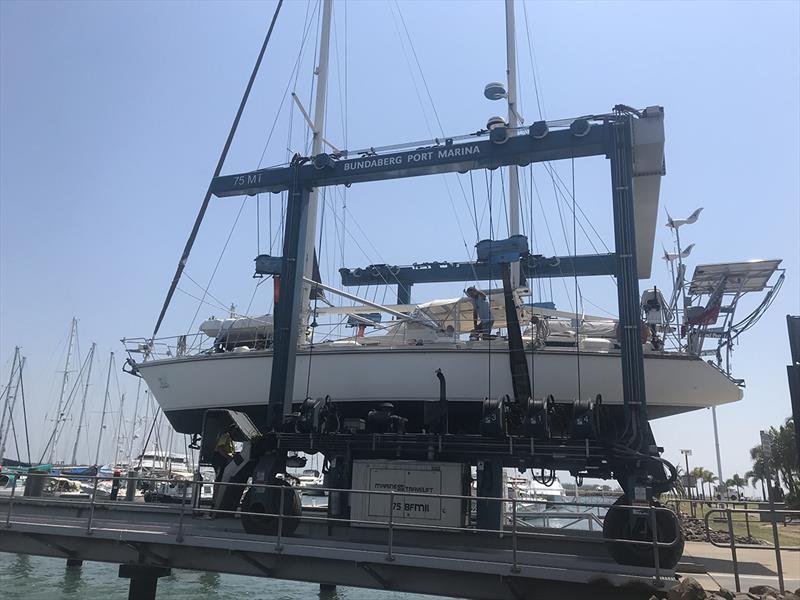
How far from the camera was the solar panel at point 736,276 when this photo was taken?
45.3ft

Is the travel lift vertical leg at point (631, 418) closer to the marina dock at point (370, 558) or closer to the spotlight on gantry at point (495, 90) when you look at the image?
the marina dock at point (370, 558)

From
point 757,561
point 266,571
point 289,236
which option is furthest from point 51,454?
point 757,561

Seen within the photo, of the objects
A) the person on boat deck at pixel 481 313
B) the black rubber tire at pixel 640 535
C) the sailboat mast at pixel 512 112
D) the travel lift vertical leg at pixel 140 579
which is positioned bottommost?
the travel lift vertical leg at pixel 140 579

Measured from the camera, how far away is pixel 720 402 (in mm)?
14250

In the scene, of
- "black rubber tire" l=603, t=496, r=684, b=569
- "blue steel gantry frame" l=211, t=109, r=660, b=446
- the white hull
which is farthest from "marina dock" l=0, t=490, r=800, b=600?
the white hull

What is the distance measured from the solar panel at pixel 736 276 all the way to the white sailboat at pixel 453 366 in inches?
42.0

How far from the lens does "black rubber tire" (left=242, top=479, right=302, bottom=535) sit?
34.6 ft

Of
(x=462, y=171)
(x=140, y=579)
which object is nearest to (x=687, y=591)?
(x=140, y=579)

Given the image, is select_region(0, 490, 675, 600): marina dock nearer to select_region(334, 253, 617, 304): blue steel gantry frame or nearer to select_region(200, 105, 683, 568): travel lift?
select_region(200, 105, 683, 568): travel lift

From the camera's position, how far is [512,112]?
1844 centimetres

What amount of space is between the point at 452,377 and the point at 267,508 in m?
5.08

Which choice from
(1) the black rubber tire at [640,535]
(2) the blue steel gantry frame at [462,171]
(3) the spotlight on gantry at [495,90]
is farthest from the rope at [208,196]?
(1) the black rubber tire at [640,535]

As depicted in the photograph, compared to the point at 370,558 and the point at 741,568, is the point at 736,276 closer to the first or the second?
the point at 741,568

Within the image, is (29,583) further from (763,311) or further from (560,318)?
(763,311)
